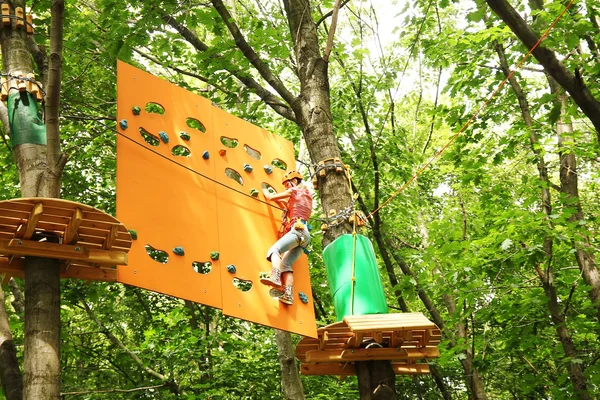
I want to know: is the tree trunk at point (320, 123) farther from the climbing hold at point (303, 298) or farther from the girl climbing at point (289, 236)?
the climbing hold at point (303, 298)

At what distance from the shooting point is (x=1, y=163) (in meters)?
9.84

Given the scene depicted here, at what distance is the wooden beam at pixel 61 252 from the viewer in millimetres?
4094

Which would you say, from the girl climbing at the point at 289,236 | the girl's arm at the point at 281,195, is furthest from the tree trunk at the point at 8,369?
the girl's arm at the point at 281,195

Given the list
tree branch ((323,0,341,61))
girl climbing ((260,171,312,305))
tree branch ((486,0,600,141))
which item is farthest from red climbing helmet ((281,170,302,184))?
tree branch ((486,0,600,141))

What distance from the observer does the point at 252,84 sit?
23.0 ft

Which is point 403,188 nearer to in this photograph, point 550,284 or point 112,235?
point 550,284

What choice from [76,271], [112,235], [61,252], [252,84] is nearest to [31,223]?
[61,252]

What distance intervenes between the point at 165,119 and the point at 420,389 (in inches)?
301

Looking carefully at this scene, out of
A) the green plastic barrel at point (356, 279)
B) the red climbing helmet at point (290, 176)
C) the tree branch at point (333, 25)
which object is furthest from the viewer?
the tree branch at point (333, 25)

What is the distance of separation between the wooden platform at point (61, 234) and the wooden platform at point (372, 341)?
168cm

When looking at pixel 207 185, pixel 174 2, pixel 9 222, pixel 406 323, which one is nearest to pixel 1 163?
pixel 174 2

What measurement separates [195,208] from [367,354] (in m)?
1.80

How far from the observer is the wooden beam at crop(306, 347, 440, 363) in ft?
16.1

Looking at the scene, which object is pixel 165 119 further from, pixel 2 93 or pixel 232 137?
pixel 2 93
